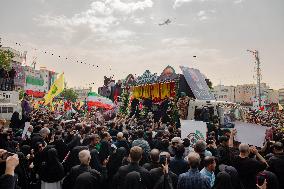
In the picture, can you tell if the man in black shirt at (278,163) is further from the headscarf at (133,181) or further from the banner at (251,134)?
the headscarf at (133,181)

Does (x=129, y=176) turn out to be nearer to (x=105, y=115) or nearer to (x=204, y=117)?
(x=204, y=117)

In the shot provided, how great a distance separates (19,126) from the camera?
49.7 ft

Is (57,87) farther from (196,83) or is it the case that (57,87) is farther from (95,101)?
(196,83)

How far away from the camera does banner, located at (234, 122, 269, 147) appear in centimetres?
837

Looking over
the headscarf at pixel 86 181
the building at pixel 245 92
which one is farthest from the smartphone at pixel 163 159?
the building at pixel 245 92

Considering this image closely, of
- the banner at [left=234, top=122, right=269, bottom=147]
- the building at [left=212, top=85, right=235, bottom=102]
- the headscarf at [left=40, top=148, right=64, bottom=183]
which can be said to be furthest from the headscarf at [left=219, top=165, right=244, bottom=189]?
the building at [left=212, top=85, right=235, bottom=102]

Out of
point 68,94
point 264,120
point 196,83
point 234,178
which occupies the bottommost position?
point 264,120

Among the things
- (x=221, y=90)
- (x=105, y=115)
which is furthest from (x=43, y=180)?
(x=221, y=90)

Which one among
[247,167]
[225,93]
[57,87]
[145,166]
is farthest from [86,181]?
[225,93]

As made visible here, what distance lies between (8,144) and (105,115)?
54.0 feet

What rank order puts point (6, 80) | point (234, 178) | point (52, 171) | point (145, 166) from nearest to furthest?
1. point (234, 178)
2. point (145, 166)
3. point (52, 171)
4. point (6, 80)

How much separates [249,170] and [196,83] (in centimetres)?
1304

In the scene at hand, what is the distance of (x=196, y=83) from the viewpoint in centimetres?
1911

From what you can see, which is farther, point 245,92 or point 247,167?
point 245,92
